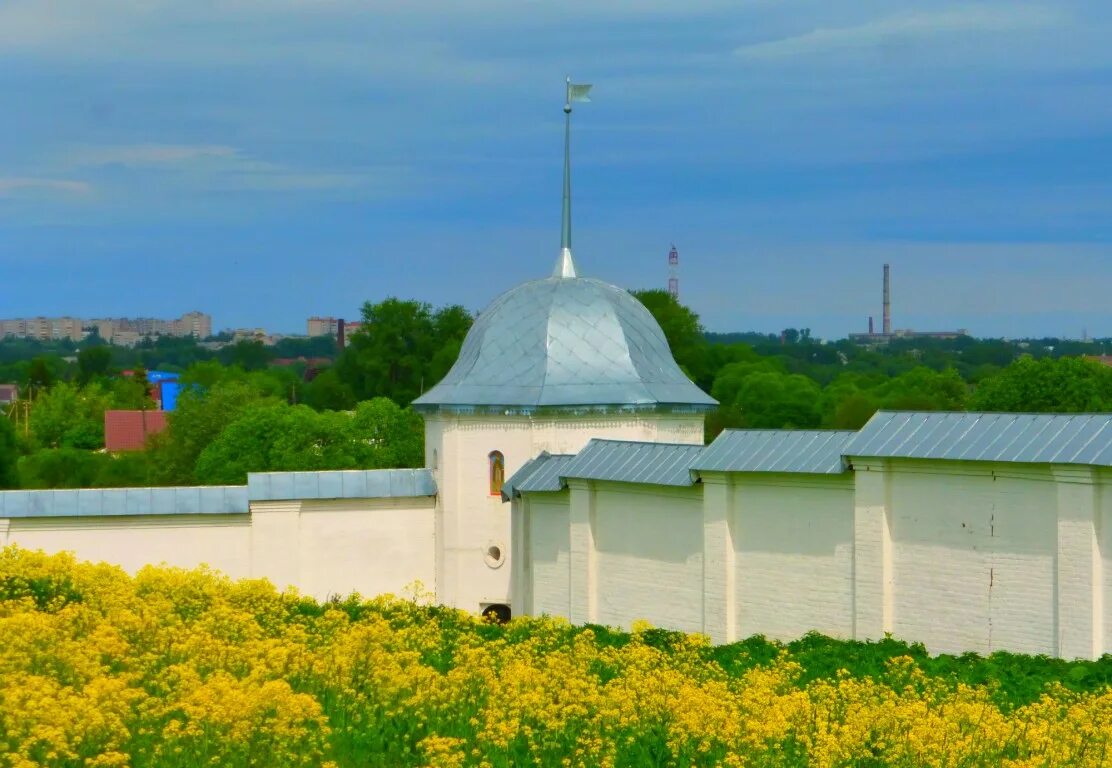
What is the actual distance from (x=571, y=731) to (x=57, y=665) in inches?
151

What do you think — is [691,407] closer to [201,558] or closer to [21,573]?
[201,558]

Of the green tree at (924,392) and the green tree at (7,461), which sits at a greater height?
the green tree at (924,392)

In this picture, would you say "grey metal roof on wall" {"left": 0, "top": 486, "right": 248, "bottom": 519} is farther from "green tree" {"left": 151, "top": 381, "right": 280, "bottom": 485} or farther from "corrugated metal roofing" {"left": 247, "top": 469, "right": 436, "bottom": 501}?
"green tree" {"left": 151, "top": 381, "right": 280, "bottom": 485}

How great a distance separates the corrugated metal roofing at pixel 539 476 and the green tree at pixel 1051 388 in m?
21.1

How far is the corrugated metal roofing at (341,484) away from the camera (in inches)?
997

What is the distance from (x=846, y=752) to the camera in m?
11.2

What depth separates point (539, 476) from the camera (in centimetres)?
2336

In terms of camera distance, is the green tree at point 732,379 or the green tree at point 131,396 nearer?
the green tree at point 732,379

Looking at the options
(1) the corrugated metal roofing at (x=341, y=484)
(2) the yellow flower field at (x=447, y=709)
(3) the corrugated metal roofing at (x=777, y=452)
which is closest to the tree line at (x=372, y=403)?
(1) the corrugated metal roofing at (x=341, y=484)

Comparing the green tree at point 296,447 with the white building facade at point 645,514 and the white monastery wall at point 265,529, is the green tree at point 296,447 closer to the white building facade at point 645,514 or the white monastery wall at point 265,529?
the white monastery wall at point 265,529

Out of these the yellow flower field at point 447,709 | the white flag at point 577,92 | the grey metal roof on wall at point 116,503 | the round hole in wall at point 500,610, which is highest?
the white flag at point 577,92

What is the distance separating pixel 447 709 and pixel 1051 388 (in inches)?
1300

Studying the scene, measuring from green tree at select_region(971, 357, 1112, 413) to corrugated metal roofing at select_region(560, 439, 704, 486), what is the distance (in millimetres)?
22186

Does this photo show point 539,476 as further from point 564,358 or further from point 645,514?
point 564,358
